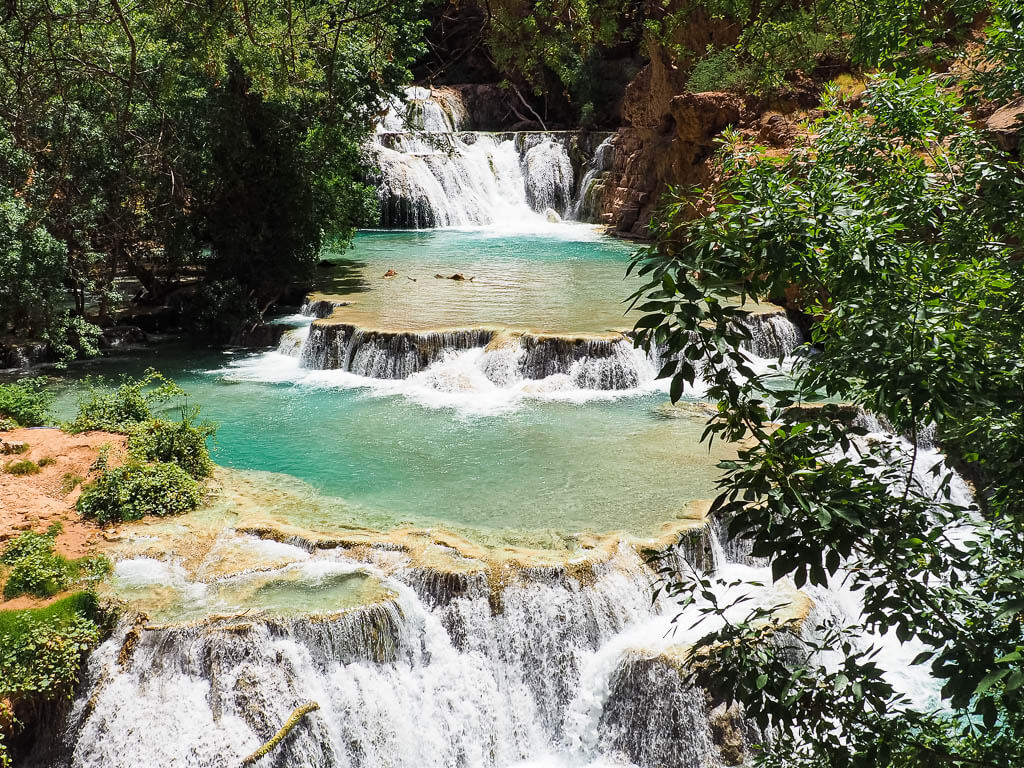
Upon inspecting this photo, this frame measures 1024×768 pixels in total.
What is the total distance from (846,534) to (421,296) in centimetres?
1458

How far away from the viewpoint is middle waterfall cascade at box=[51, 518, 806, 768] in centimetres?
594

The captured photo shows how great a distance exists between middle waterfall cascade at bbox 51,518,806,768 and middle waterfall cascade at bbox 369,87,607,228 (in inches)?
807

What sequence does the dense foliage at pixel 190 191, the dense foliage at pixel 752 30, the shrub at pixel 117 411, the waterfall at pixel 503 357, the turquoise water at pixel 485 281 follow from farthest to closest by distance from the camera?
1. the turquoise water at pixel 485 281
2. the waterfall at pixel 503 357
3. the dense foliage at pixel 190 191
4. the shrub at pixel 117 411
5. the dense foliage at pixel 752 30

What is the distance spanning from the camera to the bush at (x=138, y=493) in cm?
790

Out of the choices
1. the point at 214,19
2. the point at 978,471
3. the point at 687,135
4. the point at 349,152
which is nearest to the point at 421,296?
the point at 349,152

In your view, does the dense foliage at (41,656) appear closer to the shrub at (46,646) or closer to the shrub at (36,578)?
the shrub at (46,646)

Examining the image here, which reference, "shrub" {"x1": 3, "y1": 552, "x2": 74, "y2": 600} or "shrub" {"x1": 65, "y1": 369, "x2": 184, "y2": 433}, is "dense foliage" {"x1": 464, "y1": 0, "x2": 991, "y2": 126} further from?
"shrub" {"x1": 65, "y1": 369, "x2": 184, "y2": 433}

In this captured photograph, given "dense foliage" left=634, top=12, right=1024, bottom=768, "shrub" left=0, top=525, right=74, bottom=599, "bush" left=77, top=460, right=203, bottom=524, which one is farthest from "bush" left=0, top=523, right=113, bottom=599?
"dense foliage" left=634, top=12, right=1024, bottom=768

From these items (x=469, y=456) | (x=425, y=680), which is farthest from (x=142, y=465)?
(x=425, y=680)

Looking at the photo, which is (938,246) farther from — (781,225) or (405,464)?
(405,464)

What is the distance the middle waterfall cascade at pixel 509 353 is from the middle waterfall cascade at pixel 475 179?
1303 cm

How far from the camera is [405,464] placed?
32.0 feet

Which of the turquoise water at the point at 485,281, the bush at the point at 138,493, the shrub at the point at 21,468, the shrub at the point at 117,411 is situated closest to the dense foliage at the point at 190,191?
the turquoise water at the point at 485,281

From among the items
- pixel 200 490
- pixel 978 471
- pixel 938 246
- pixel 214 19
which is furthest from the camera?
pixel 978 471
